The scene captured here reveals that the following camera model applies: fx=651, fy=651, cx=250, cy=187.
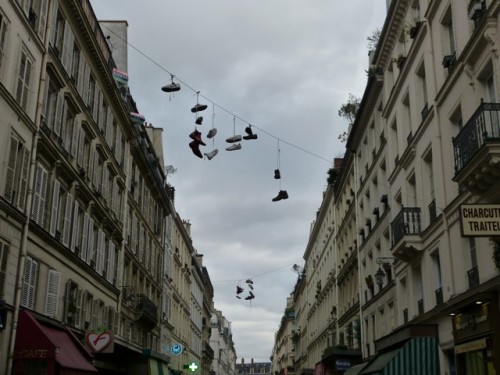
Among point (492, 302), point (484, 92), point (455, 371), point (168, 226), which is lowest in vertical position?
point (455, 371)

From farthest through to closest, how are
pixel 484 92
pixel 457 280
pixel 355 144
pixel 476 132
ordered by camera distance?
pixel 355 144 < pixel 457 280 < pixel 484 92 < pixel 476 132

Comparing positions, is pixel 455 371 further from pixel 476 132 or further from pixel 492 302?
pixel 476 132

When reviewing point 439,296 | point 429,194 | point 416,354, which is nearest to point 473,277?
point 439,296

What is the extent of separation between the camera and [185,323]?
209 ft

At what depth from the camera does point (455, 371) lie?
1939cm

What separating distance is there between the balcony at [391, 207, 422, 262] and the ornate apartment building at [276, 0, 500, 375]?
42mm

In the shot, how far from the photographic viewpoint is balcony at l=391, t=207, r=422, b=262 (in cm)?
2259

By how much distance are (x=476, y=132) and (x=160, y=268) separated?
Result: 1439 inches

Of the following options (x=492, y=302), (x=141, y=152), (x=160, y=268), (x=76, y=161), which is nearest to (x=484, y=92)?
(x=492, y=302)

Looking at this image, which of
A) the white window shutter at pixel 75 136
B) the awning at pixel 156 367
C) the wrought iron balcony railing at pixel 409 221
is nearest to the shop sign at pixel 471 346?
the wrought iron balcony railing at pixel 409 221

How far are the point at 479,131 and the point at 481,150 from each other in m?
1.05

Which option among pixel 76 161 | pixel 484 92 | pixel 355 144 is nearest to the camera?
pixel 484 92

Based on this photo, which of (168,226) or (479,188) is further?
(168,226)

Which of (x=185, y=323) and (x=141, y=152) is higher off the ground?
(x=141, y=152)
